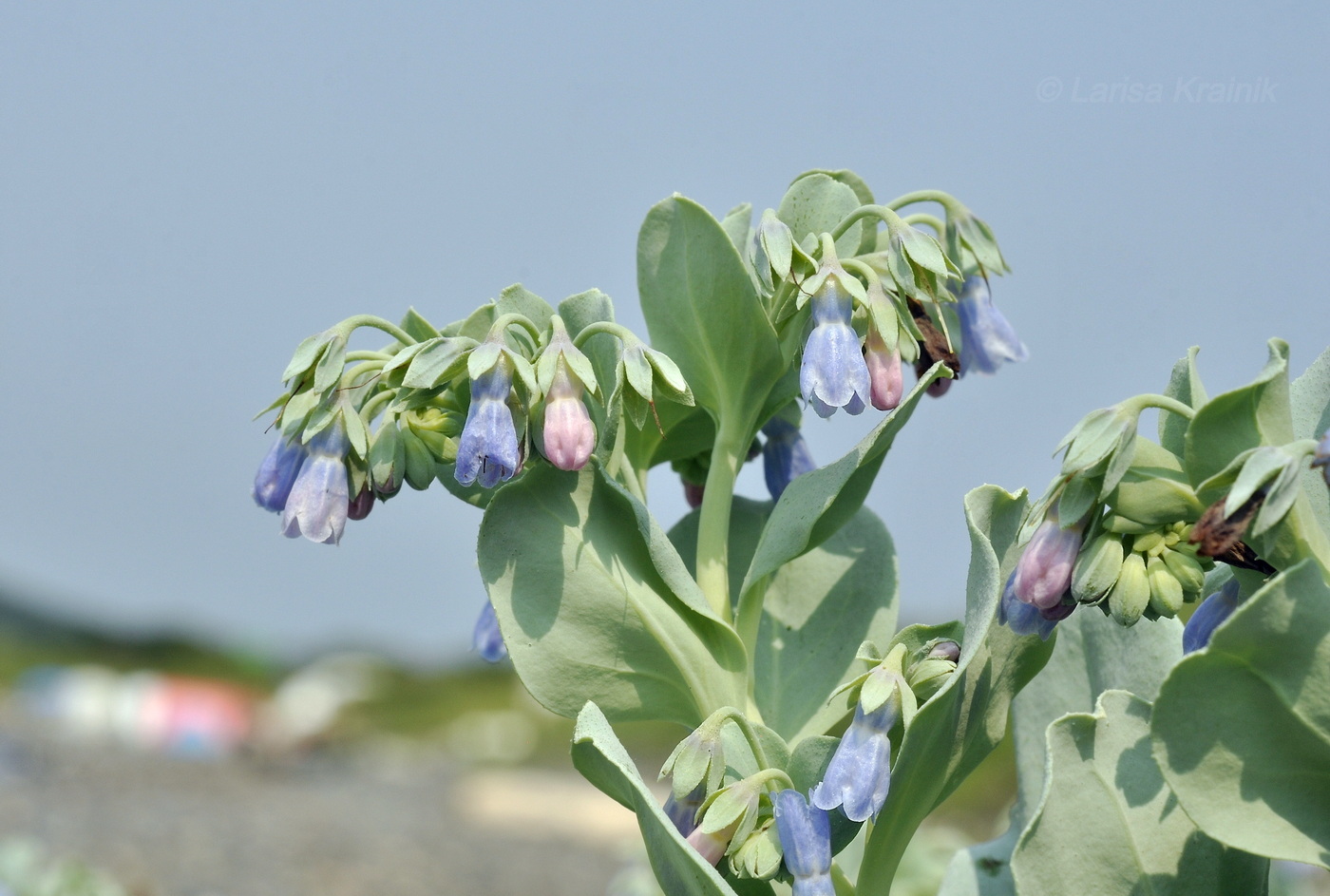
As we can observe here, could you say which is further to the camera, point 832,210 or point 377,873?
point 377,873

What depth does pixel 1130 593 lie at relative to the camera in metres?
0.87

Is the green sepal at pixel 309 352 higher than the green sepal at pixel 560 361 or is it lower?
higher

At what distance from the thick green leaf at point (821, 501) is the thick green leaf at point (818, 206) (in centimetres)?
18

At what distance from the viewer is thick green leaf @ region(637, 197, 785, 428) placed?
110 centimetres

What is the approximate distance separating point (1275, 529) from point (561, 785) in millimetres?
10085

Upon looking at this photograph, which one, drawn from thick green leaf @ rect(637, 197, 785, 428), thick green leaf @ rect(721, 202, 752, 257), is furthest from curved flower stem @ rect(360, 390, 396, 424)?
thick green leaf @ rect(721, 202, 752, 257)

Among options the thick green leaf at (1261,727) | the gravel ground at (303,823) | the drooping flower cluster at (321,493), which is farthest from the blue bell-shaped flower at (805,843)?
the gravel ground at (303,823)

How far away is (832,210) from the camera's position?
1.17 metres

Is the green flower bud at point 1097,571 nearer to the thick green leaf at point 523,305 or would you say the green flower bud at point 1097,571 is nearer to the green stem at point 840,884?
the green stem at point 840,884

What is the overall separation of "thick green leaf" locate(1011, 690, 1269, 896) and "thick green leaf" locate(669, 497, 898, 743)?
284 mm

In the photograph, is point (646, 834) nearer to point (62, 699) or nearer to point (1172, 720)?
point (1172, 720)

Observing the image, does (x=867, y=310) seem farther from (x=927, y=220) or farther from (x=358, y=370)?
(x=358, y=370)

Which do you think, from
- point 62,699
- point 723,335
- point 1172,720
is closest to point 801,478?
point 723,335

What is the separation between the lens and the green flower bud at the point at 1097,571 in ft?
2.86
